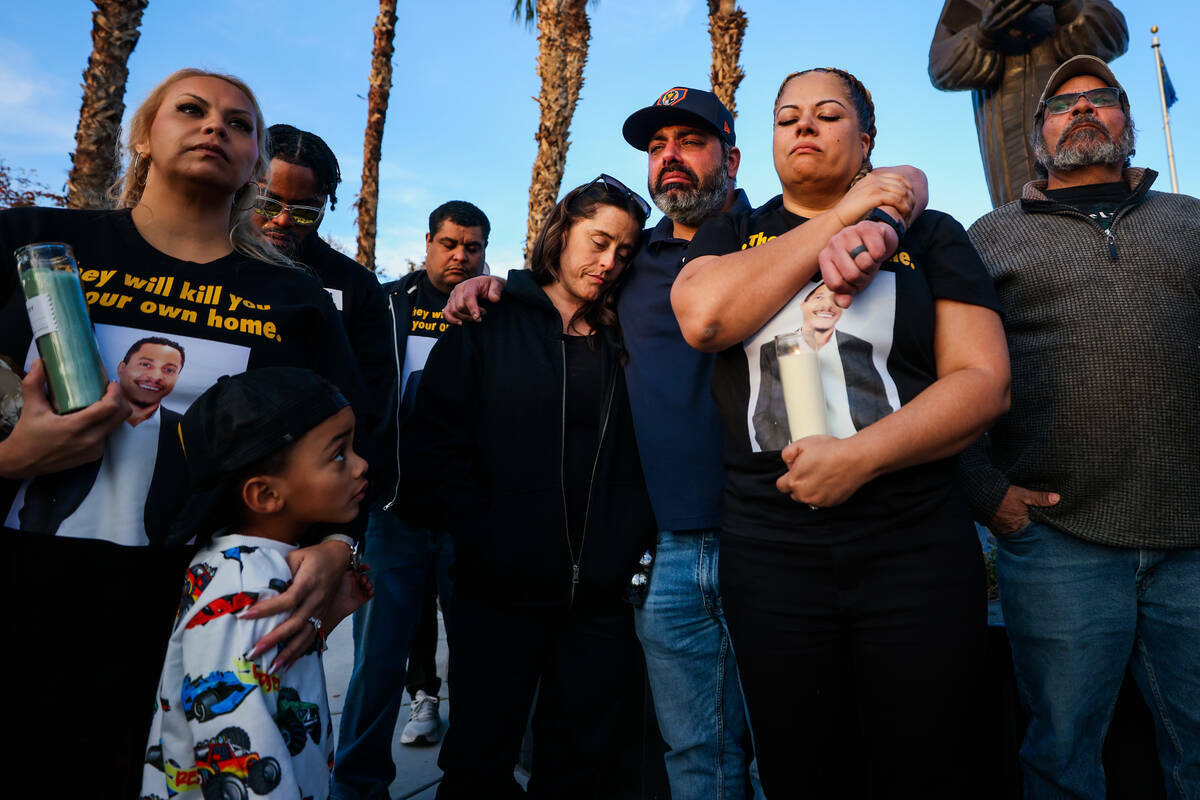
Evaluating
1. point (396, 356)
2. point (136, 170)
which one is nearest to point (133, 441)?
point (136, 170)

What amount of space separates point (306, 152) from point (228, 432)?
6.22ft

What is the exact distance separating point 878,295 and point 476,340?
1336 millimetres

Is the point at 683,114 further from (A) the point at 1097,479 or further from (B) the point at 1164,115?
(B) the point at 1164,115

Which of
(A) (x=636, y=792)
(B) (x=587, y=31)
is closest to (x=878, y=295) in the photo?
(A) (x=636, y=792)

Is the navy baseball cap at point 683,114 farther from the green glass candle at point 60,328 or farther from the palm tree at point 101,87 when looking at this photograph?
the palm tree at point 101,87

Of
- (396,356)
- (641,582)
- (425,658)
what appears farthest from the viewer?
(425,658)

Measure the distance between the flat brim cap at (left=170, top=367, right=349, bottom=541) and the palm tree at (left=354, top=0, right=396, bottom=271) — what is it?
37.2 ft

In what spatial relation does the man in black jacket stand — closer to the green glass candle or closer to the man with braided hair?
the man with braided hair

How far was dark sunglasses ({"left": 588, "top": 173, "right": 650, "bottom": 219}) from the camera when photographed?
2.61 meters

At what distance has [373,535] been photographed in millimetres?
3393

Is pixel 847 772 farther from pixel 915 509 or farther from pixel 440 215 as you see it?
pixel 440 215

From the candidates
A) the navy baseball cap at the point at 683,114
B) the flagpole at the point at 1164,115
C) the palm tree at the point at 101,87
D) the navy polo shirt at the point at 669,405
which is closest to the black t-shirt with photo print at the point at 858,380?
the navy polo shirt at the point at 669,405

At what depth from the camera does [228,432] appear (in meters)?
1.58

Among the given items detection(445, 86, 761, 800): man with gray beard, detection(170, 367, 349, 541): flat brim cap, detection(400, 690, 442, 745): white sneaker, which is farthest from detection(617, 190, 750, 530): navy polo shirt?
detection(400, 690, 442, 745): white sneaker
